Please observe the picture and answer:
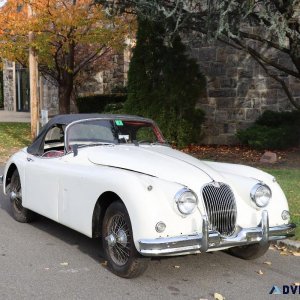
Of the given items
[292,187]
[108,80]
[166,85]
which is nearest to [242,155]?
[166,85]

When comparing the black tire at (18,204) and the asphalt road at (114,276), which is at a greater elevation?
the black tire at (18,204)

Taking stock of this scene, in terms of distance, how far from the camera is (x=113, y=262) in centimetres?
514

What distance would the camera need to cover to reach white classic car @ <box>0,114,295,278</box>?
471 cm

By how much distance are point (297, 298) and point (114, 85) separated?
21.9 meters

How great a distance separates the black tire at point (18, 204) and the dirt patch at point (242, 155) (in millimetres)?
6705

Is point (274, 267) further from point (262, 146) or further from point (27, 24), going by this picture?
point (27, 24)

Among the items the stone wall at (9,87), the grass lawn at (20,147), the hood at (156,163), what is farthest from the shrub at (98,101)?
the hood at (156,163)

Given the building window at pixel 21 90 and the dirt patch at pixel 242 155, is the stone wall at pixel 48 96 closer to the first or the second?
the building window at pixel 21 90

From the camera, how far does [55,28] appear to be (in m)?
16.5

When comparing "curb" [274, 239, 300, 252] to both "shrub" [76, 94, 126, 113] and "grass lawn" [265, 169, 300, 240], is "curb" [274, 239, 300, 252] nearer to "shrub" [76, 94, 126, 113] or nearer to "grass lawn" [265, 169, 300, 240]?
"grass lawn" [265, 169, 300, 240]

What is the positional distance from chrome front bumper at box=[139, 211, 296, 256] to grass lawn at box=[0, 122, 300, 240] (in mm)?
1481

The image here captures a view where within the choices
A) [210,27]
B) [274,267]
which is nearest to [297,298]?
[274,267]

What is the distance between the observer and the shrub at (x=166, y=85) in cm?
1622

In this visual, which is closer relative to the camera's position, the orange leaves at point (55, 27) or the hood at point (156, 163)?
the hood at point (156, 163)
